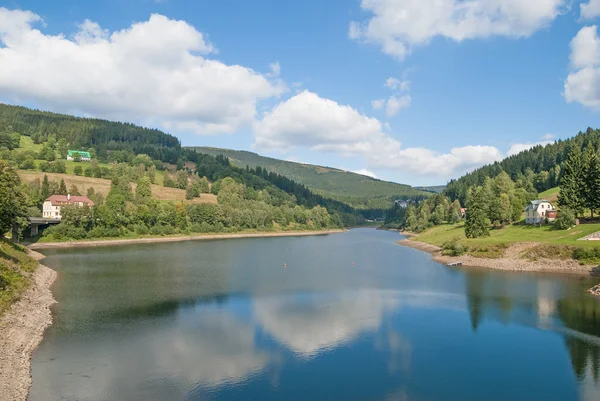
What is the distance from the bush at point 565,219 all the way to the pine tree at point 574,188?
2441 millimetres

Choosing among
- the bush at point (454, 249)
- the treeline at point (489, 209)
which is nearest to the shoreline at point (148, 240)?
the treeline at point (489, 209)

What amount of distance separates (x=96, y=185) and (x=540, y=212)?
472 ft

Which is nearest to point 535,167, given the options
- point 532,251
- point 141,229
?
point 532,251

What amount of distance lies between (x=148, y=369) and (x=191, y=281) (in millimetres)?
31506

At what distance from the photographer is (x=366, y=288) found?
57.3 meters

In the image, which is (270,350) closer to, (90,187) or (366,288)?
(366,288)

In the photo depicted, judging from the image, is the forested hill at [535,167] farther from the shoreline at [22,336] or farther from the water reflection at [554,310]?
the shoreline at [22,336]

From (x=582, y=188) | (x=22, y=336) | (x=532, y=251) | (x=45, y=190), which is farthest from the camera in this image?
(x=45, y=190)

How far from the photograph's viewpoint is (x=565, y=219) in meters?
80.3

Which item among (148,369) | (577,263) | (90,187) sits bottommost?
(148,369)

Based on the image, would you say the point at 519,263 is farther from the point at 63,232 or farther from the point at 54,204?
the point at 54,204

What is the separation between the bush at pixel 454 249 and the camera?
83812 mm

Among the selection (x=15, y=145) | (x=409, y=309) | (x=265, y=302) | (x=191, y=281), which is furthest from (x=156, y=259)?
(x=15, y=145)

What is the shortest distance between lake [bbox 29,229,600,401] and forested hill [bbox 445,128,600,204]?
98963 millimetres
